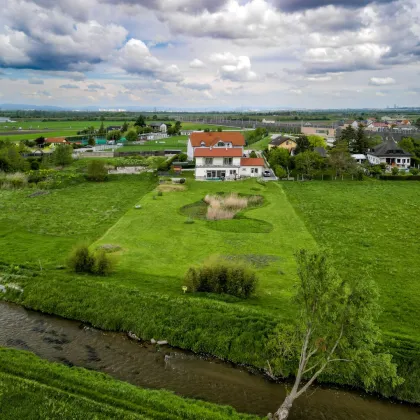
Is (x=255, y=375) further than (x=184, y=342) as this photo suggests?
No

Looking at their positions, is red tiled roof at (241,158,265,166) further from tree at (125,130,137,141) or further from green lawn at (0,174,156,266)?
tree at (125,130,137,141)

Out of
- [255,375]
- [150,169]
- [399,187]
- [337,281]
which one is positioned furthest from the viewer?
[150,169]

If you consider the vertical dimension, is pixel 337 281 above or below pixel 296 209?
above

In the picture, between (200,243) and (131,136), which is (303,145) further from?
(131,136)

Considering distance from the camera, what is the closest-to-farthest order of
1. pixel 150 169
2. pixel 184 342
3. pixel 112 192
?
pixel 184 342 → pixel 112 192 → pixel 150 169

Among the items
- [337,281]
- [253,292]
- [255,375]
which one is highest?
[337,281]

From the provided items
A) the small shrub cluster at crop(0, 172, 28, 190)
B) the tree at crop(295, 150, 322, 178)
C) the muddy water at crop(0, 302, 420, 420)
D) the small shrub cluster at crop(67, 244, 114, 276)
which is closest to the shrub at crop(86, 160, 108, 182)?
the small shrub cluster at crop(0, 172, 28, 190)

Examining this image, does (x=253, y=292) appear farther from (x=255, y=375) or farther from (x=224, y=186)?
(x=224, y=186)

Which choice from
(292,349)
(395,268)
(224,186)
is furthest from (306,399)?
(224,186)
